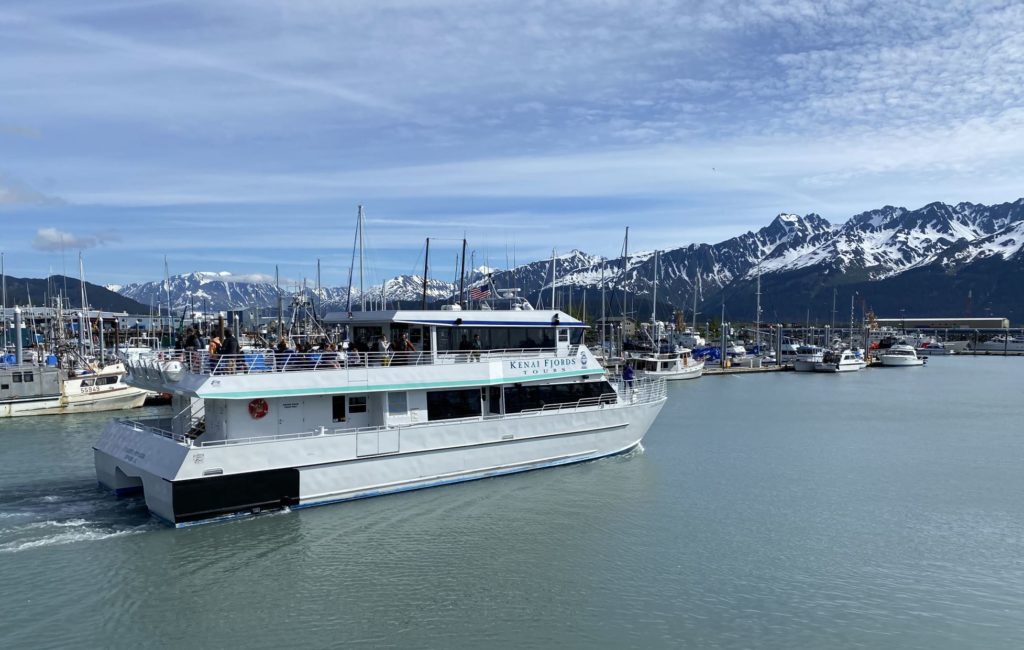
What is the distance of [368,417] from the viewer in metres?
→ 20.5

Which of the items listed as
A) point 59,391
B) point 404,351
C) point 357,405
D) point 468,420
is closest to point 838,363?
point 468,420

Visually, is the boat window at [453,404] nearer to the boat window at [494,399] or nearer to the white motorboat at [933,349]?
the boat window at [494,399]

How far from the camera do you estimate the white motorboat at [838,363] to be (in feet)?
285

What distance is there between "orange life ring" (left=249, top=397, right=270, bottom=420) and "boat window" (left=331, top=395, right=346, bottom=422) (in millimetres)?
1928

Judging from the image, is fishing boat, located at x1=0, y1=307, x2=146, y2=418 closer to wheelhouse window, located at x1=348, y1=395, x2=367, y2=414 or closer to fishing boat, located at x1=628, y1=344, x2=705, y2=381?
wheelhouse window, located at x1=348, y1=395, x2=367, y2=414

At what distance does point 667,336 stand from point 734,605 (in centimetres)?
8561

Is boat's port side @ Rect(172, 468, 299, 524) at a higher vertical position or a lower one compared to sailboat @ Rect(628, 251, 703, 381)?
higher

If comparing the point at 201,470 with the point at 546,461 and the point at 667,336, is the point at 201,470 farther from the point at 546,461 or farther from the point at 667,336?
the point at 667,336

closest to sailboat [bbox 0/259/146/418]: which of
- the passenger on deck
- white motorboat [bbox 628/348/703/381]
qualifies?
the passenger on deck

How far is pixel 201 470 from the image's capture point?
16.9 meters

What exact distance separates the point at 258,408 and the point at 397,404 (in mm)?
3866

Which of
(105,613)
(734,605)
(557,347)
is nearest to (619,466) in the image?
(557,347)

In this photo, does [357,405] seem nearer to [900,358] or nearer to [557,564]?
[557,564]

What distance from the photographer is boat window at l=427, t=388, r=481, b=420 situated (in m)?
21.3
